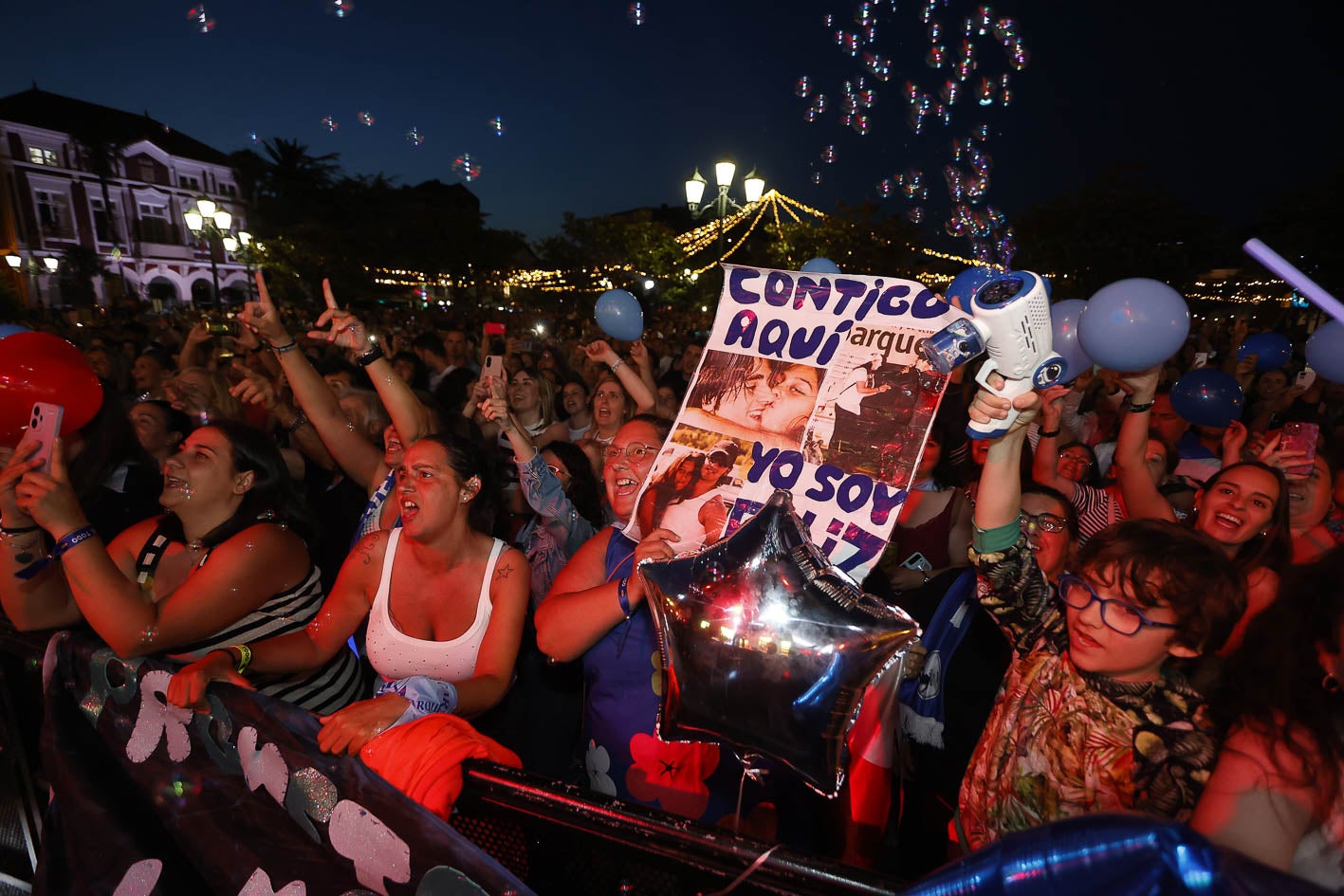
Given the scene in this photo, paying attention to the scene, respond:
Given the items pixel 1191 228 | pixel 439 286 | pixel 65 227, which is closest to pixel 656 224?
pixel 439 286

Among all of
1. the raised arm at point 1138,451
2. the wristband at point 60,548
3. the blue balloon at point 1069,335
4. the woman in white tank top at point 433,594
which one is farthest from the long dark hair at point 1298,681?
the wristband at point 60,548

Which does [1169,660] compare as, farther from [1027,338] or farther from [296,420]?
[296,420]

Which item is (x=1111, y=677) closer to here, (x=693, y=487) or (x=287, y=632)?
(x=693, y=487)

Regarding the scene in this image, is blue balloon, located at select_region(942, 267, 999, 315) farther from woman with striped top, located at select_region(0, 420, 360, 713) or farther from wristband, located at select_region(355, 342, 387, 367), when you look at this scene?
wristband, located at select_region(355, 342, 387, 367)

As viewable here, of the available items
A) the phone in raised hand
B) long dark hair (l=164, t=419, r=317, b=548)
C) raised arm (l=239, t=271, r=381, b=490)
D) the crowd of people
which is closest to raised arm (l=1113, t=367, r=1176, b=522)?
the crowd of people

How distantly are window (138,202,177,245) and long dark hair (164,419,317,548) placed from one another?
64.2m

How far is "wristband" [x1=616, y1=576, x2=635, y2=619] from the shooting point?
2002mm

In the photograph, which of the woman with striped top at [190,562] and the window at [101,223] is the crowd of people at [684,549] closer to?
the woman with striped top at [190,562]

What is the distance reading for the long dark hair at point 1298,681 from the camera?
4.39 feet

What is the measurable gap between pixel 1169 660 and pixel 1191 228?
28.5 metres

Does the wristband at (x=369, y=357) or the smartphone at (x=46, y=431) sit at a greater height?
the wristband at (x=369, y=357)

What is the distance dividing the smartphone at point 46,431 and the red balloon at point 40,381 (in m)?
0.45

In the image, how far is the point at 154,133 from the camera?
54.3m

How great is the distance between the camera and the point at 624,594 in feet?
6.61
